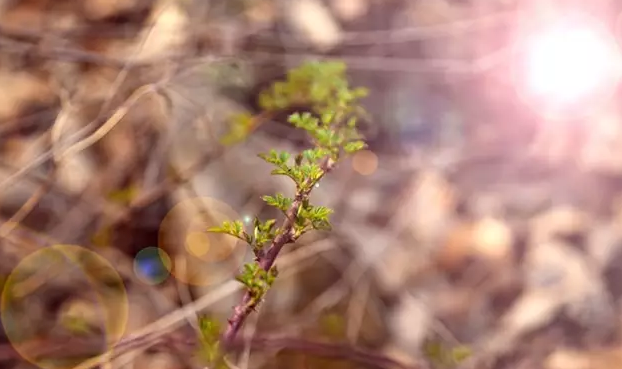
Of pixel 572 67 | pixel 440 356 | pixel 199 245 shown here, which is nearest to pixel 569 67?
pixel 572 67

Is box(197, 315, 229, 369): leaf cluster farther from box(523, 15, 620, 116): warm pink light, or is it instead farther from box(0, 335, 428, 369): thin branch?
box(523, 15, 620, 116): warm pink light

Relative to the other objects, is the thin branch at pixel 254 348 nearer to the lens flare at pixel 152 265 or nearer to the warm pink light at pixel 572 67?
the lens flare at pixel 152 265

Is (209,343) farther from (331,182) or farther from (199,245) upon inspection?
(331,182)

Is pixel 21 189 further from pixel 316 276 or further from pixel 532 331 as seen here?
pixel 532 331

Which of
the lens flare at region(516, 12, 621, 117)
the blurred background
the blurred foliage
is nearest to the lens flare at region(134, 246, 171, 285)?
the blurred background

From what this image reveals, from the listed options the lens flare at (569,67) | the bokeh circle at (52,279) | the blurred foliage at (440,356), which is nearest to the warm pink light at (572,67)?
the lens flare at (569,67)

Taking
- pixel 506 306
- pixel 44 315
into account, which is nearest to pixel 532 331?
pixel 506 306
